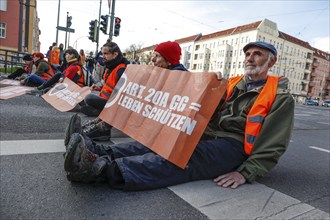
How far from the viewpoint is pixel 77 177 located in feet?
6.88

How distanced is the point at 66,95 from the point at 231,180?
4.61 m

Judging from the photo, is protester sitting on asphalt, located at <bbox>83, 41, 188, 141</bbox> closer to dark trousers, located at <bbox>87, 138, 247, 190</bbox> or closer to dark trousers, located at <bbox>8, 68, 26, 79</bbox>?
dark trousers, located at <bbox>87, 138, 247, 190</bbox>

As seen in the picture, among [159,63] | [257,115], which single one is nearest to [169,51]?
[159,63]

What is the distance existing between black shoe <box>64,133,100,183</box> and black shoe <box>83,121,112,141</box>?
57.4 inches

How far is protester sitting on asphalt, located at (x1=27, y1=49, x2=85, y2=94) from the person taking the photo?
21.8 feet

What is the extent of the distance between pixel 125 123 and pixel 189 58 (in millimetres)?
82366

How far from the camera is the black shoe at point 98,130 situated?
3.57 m

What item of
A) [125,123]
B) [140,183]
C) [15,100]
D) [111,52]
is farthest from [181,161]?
A: [15,100]

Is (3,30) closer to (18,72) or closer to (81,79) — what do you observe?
(18,72)

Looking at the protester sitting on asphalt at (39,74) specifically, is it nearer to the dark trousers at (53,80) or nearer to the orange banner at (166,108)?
the dark trousers at (53,80)

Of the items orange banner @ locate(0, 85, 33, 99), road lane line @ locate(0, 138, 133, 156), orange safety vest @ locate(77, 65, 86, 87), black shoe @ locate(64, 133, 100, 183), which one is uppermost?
orange safety vest @ locate(77, 65, 86, 87)

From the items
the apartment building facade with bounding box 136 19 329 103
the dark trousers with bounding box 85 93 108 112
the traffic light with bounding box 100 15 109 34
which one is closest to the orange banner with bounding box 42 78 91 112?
the dark trousers with bounding box 85 93 108 112

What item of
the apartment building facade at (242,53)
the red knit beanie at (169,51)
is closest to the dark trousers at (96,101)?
the red knit beanie at (169,51)

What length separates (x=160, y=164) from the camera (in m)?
2.30
